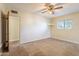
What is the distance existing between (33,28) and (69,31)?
0.73 metres

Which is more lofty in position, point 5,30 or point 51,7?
point 51,7

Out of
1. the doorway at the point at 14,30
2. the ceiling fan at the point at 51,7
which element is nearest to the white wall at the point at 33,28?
the doorway at the point at 14,30

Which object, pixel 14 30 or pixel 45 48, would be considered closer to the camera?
pixel 14 30

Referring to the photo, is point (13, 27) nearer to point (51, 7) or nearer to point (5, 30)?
point (5, 30)

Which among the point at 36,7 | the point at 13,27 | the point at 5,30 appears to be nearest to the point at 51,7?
the point at 36,7

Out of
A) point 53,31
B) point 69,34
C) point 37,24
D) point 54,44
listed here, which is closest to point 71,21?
point 69,34

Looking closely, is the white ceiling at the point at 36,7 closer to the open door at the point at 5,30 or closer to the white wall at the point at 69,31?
the white wall at the point at 69,31

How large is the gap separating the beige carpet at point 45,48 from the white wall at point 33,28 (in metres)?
0.11

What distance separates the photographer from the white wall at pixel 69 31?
1.53 metres

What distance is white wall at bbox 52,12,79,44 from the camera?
1.53m

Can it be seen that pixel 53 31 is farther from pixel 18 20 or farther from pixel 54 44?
pixel 18 20

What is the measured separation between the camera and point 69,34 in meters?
1.64

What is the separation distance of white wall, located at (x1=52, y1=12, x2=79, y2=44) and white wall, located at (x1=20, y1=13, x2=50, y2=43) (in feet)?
0.54

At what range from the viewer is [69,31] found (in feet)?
5.26
